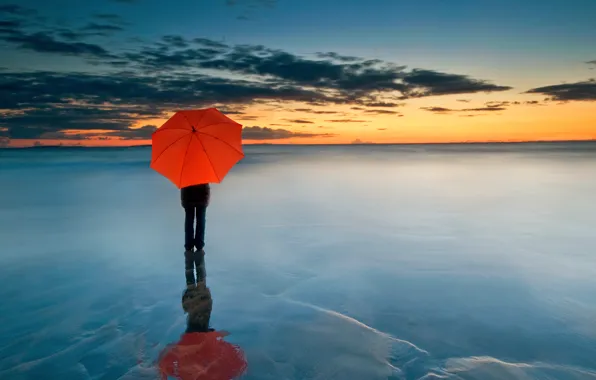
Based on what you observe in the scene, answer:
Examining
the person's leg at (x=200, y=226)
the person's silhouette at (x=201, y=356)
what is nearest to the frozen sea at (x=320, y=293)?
the person's silhouette at (x=201, y=356)

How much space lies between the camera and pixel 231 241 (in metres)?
10.2

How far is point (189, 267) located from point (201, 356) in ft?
11.5

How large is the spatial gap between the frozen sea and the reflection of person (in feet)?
0.47

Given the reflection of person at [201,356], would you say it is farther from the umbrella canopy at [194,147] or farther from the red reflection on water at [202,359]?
the umbrella canopy at [194,147]

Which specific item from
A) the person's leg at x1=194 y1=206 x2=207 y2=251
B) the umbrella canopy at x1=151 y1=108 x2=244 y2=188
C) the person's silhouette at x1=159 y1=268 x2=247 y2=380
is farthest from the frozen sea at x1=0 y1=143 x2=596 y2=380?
the umbrella canopy at x1=151 y1=108 x2=244 y2=188

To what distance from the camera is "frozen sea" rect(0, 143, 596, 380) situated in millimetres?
4707

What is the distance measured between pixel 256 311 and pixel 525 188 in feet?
65.3

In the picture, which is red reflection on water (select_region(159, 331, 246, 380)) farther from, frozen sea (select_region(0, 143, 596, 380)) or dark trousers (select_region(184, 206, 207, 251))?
dark trousers (select_region(184, 206, 207, 251))

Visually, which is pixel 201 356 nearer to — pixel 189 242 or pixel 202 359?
pixel 202 359

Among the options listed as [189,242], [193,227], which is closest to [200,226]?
[193,227]

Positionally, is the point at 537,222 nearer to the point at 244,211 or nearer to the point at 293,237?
the point at 293,237

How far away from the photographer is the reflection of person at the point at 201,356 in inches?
172

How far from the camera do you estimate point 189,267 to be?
8070mm

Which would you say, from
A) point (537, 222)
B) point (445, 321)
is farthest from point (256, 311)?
point (537, 222)
